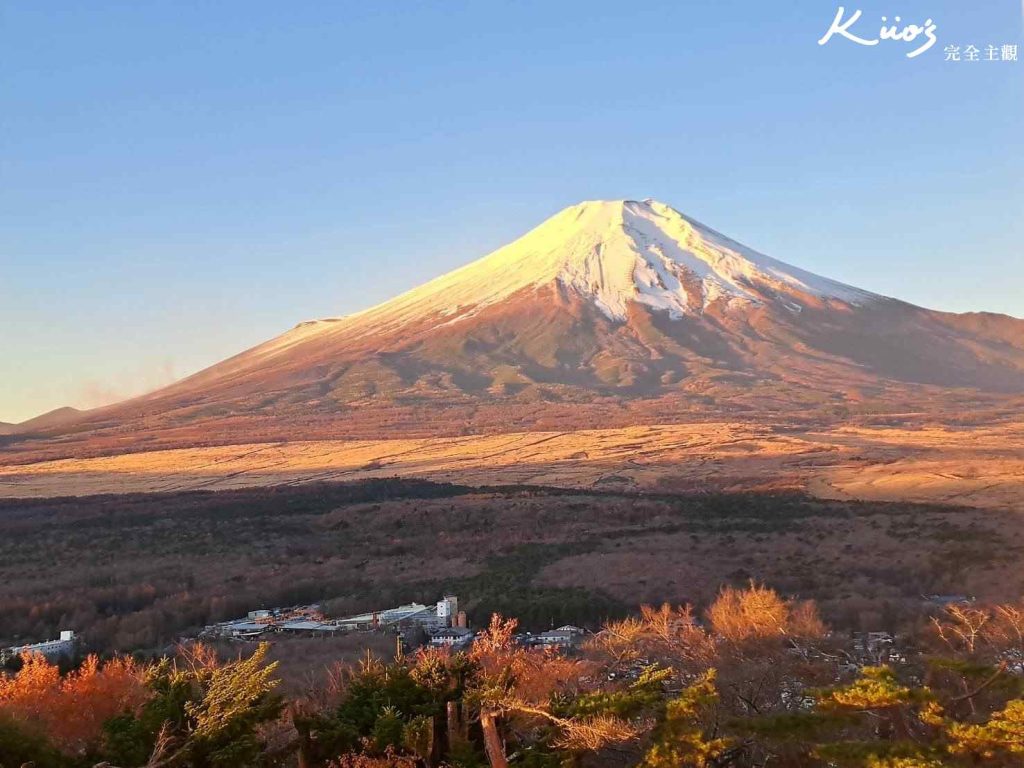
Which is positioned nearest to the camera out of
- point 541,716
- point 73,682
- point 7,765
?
point 7,765

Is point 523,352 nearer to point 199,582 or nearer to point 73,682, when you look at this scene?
point 199,582

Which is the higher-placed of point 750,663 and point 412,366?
point 412,366

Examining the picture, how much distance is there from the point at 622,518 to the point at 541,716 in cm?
2359

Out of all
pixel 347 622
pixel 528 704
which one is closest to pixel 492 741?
pixel 528 704

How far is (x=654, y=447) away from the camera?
52.0 meters

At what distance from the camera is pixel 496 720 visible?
26.2 feet

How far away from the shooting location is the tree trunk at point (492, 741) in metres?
7.45

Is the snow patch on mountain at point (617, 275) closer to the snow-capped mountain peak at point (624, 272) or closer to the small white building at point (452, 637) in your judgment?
the snow-capped mountain peak at point (624, 272)

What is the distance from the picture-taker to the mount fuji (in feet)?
237

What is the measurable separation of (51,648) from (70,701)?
909 cm

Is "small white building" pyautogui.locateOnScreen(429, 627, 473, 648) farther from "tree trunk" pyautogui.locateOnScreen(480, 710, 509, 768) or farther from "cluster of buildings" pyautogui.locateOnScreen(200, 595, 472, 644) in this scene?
"tree trunk" pyautogui.locateOnScreen(480, 710, 509, 768)

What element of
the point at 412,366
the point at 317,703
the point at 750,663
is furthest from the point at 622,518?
the point at 412,366

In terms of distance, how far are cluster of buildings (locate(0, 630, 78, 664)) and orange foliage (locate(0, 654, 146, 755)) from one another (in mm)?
7101

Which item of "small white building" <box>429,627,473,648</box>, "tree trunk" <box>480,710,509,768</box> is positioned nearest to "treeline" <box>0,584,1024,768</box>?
"tree trunk" <box>480,710,509,768</box>
